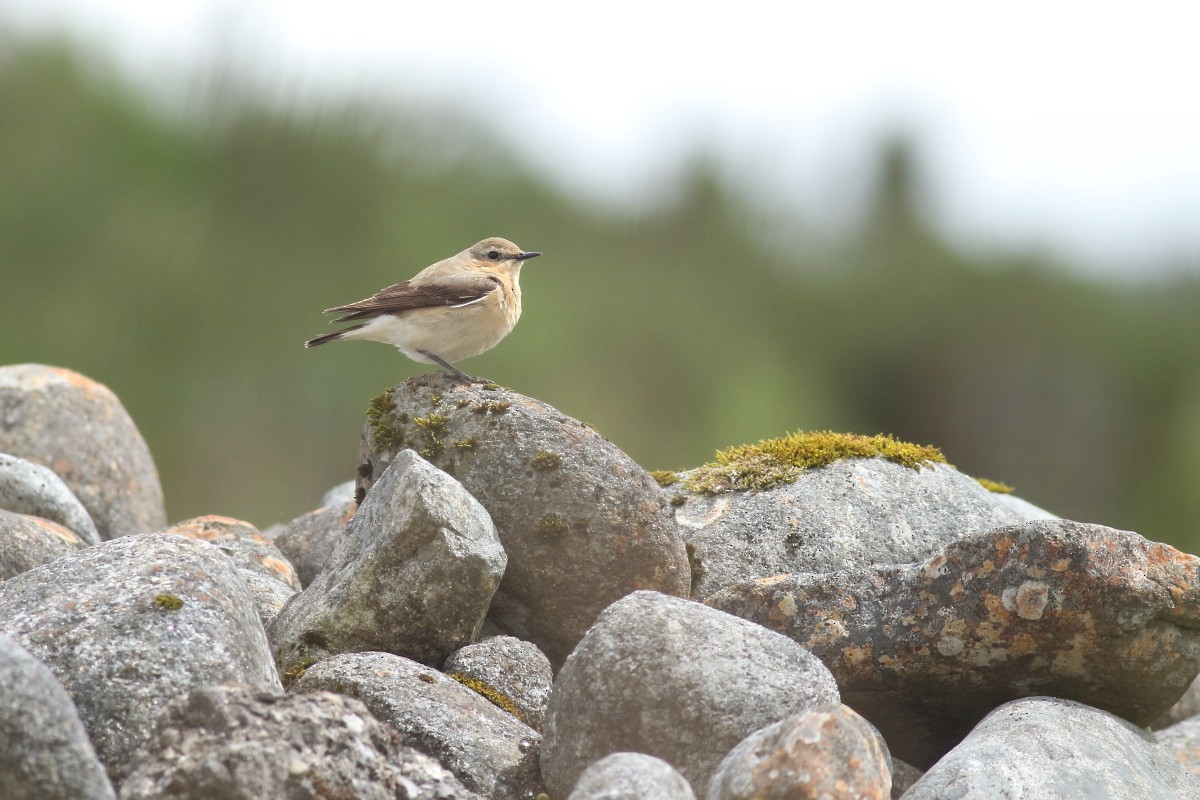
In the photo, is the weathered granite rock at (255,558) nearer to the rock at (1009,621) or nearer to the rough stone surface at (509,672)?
the rough stone surface at (509,672)

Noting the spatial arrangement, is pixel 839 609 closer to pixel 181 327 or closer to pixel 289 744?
pixel 289 744

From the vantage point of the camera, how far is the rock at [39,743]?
12.8ft

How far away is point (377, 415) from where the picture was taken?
7996 mm

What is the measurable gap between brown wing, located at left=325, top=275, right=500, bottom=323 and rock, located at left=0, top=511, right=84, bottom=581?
2887mm

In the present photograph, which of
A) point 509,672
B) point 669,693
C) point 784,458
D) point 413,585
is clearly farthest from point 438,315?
point 669,693

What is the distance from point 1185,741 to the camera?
7.73 metres

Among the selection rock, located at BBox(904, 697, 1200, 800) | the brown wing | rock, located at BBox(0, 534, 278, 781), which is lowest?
rock, located at BBox(904, 697, 1200, 800)

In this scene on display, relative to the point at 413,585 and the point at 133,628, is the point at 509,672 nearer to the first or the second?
the point at 413,585

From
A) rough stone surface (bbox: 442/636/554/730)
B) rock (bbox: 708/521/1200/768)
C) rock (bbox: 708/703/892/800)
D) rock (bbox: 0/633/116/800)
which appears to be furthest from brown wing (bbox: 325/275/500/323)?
rock (bbox: 0/633/116/800)

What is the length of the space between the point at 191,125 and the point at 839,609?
61.4ft

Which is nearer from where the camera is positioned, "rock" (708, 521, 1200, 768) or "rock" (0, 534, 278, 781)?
"rock" (0, 534, 278, 781)

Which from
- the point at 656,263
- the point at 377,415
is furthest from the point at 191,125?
the point at 377,415

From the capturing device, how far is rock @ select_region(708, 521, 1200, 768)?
607 cm

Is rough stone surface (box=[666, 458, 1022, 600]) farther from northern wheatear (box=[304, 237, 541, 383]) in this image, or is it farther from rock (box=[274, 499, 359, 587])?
rock (box=[274, 499, 359, 587])
